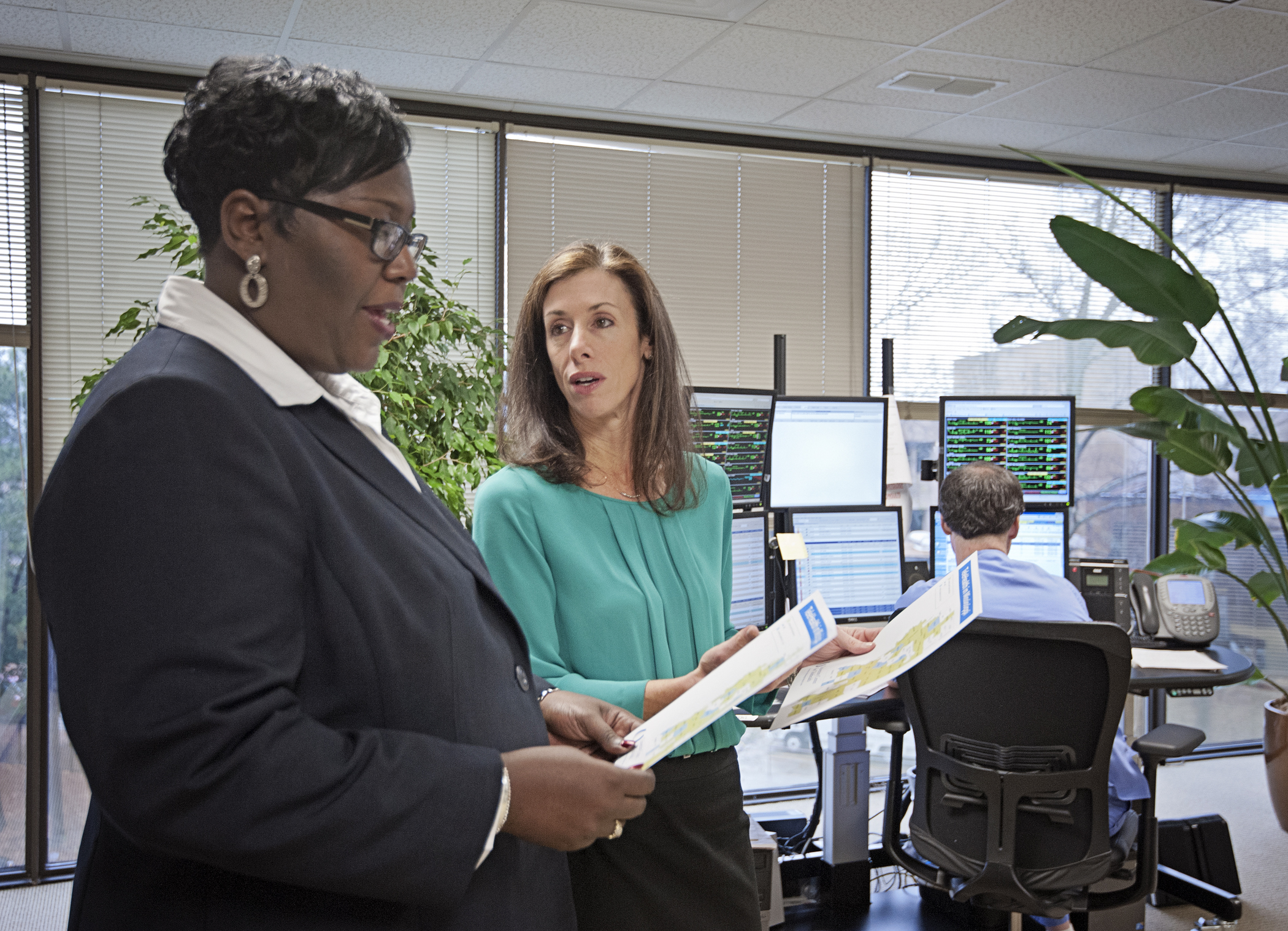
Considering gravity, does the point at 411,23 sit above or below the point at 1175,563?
above

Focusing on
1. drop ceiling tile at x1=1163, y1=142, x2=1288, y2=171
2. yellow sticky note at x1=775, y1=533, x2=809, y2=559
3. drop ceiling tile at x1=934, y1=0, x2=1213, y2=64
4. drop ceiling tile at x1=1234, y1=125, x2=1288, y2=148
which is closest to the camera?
yellow sticky note at x1=775, y1=533, x2=809, y2=559

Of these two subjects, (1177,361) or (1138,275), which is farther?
(1177,361)

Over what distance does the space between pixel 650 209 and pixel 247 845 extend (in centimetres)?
373

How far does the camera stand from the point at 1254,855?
3.64 m

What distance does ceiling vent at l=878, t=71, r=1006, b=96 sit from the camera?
359 cm

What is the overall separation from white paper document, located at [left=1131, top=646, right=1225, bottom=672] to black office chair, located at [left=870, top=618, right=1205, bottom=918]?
0.69 meters

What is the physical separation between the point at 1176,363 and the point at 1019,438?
0.53 meters

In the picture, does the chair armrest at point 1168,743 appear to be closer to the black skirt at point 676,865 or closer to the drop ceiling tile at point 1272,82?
the black skirt at point 676,865

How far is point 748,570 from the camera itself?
2850 mm

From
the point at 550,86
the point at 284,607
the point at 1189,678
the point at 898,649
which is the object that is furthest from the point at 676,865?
the point at 550,86

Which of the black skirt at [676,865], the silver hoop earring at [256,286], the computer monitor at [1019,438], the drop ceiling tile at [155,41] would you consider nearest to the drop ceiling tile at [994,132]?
the computer monitor at [1019,438]

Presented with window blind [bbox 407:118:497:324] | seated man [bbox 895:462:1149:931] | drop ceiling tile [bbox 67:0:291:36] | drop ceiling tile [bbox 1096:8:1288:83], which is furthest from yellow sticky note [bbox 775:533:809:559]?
drop ceiling tile [bbox 67:0:291:36]

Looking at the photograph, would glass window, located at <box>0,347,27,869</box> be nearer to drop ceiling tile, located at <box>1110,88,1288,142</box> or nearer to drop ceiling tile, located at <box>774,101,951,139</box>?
drop ceiling tile, located at <box>774,101,951,139</box>

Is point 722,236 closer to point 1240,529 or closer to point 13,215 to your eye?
point 1240,529
